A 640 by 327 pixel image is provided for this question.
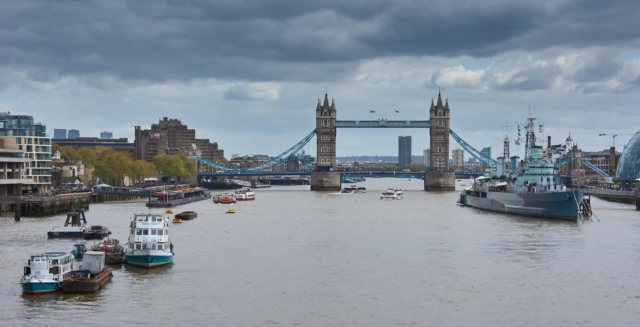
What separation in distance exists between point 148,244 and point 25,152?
217 feet

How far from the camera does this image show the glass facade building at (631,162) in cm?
13875

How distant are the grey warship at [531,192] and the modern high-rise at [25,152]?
52.2m

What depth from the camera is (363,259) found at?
52312mm

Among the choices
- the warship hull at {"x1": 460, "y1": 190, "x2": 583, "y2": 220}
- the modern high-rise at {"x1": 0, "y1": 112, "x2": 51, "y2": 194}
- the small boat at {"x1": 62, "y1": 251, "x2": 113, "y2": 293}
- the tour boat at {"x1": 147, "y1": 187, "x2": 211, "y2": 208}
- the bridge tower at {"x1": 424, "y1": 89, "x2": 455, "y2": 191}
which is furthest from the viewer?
the bridge tower at {"x1": 424, "y1": 89, "x2": 455, "y2": 191}

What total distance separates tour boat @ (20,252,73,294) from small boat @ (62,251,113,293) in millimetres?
474

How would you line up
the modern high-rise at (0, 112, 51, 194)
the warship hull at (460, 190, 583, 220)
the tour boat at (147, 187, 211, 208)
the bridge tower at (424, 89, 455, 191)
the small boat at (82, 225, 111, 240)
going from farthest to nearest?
the bridge tower at (424, 89, 455, 191) < the tour boat at (147, 187, 211, 208) < the modern high-rise at (0, 112, 51, 194) < the warship hull at (460, 190, 583, 220) < the small boat at (82, 225, 111, 240)

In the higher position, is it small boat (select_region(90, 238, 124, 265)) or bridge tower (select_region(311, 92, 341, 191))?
bridge tower (select_region(311, 92, 341, 191))

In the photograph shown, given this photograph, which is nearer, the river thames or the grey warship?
the river thames

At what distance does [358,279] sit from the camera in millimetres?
44781

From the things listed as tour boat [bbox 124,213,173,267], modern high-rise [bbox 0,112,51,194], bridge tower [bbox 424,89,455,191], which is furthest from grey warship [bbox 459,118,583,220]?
bridge tower [bbox 424,89,455,191]

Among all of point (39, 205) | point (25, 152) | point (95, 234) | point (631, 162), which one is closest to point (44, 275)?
point (95, 234)

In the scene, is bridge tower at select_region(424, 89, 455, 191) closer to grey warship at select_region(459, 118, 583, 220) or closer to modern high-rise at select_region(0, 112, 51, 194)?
grey warship at select_region(459, 118, 583, 220)

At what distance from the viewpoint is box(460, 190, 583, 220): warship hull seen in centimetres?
7994

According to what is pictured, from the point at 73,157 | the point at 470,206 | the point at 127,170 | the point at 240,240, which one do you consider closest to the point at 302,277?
the point at 240,240
